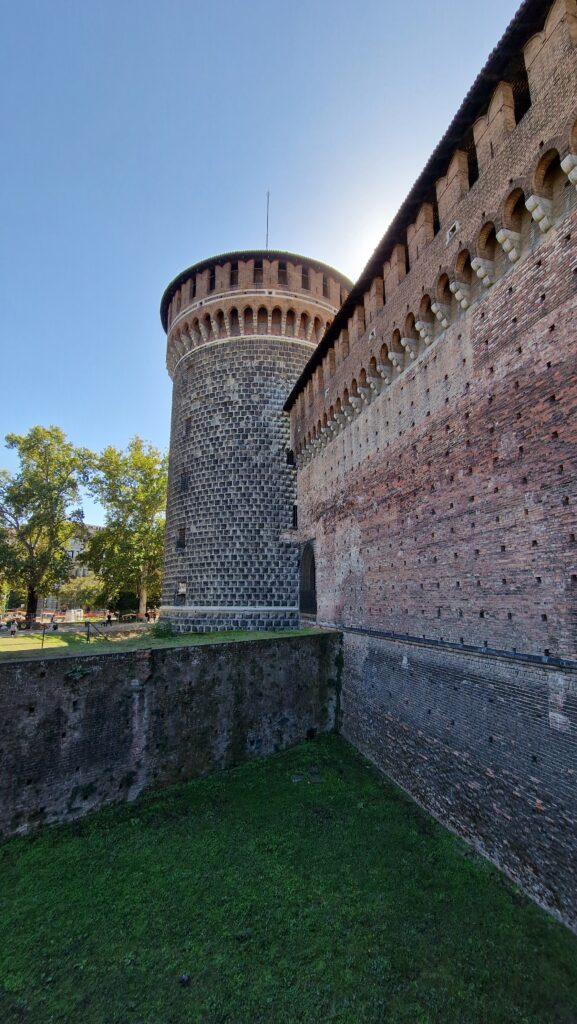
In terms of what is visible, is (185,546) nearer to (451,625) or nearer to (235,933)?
(451,625)

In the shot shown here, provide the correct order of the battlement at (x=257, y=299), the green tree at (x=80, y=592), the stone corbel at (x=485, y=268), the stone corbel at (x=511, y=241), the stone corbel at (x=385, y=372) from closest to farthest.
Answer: the stone corbel at (x=511, y=241), the stone corbel at (x=485, y=268), the stone corbel at (x=385, y=372), the battlement at (x=257, y=299), the green tree at (x=80, y=592)

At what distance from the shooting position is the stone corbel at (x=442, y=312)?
828 centimetres

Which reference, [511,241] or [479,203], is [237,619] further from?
[479,203]

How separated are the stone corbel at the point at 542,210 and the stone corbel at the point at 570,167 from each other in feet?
1.43

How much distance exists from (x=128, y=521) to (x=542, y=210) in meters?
25.0

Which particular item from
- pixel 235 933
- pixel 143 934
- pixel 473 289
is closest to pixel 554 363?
pixel 473 289

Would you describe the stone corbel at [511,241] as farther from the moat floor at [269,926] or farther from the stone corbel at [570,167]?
the moat floor at [269,926]

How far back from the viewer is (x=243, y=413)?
17125mm

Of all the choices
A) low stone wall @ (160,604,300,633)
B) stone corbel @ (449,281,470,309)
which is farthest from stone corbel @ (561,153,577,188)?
low stone wall @ (160,604,300,633)

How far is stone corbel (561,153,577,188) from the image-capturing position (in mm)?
5527

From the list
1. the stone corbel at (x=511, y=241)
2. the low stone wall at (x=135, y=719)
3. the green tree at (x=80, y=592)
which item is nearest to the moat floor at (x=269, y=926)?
the low stone wall at (x=135, y=719)

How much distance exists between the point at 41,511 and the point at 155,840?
19482mm

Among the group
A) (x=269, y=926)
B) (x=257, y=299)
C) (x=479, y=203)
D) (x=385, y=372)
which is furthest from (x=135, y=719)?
(x=257, y=299)

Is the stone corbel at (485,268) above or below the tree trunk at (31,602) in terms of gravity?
above
